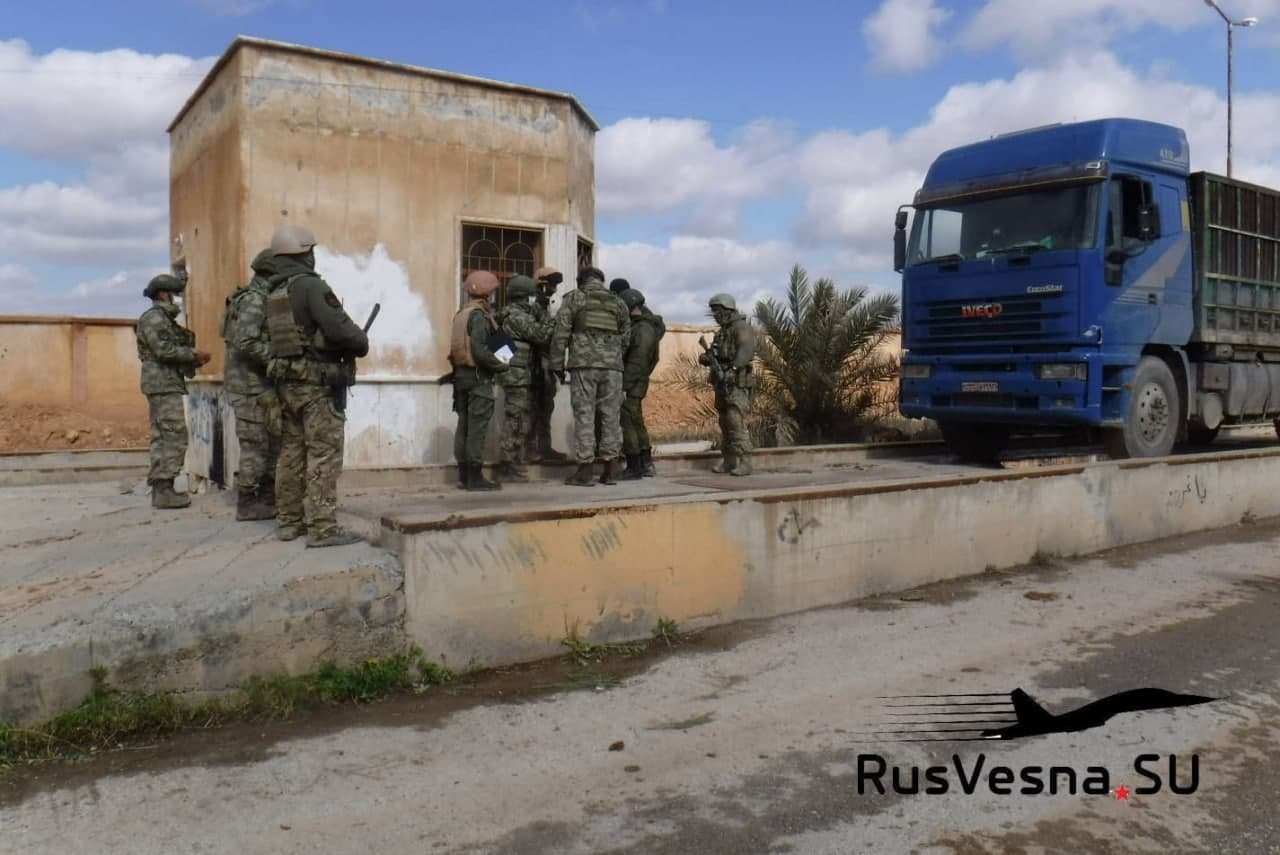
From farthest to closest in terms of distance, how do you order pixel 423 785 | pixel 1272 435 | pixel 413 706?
pixel 1272 435
pixel 413 706
pixel 423 785

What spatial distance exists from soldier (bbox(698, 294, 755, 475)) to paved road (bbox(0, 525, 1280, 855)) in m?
3.31

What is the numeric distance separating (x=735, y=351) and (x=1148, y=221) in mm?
3922

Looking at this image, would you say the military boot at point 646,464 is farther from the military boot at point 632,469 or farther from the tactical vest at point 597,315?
the tactical vest at point 597,315

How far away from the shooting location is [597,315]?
7.24 meters

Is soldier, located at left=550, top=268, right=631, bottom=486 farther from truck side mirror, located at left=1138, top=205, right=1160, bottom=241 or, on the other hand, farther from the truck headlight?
truck side mirror, located at left=1138, top=205, right=1160, bottom=241

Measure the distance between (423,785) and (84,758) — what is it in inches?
53.3

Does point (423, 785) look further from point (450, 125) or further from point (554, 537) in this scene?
point (450, 125)

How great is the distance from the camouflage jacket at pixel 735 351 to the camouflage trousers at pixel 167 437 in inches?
170

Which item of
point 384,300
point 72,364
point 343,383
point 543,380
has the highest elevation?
point 384,300

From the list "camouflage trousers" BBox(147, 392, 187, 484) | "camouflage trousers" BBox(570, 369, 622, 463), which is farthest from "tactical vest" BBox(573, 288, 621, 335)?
"camouflage trousers" BBox(147, 392, 187, 484)

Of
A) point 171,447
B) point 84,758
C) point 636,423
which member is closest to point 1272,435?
point 636,423

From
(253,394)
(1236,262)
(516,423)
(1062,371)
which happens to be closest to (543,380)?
(516,423)

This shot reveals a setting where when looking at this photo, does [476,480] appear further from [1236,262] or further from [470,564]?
[1236,262]

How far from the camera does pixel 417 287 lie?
9695 millimetres
